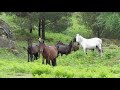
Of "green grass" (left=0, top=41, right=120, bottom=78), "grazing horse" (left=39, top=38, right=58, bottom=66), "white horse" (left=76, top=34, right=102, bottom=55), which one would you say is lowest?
"green grass" (left=0, top=41, right=120, bottom=78)

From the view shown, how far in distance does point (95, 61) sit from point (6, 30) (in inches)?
280

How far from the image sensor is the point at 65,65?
2008 cm

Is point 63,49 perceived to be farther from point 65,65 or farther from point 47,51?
point 47,51

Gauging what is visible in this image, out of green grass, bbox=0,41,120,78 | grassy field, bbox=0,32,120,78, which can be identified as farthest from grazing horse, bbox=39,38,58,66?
green grass, bbox=0,41,120,78

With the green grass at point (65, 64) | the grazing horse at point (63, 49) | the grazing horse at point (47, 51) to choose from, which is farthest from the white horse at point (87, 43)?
the grazing horse at point (47, 51)

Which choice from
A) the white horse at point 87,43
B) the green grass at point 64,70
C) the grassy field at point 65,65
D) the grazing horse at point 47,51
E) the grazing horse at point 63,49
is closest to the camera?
the green grass at point 64,70

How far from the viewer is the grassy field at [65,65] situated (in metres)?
11.6

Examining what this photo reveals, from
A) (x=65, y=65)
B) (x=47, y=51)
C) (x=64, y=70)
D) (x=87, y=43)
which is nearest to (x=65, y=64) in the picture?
(x=65, y=65)

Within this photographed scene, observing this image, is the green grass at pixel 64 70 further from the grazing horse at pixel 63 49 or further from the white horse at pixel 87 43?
the white horse at pixel 87 43

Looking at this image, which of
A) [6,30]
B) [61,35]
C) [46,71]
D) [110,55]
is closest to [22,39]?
[61,35]

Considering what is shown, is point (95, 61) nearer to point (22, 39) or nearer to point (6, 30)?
point (6, 30)

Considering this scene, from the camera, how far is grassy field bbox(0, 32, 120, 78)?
11.6 metres

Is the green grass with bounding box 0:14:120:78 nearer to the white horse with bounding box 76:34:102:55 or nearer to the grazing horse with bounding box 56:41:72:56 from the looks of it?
the white horse with bounding box 76:34:102:55
